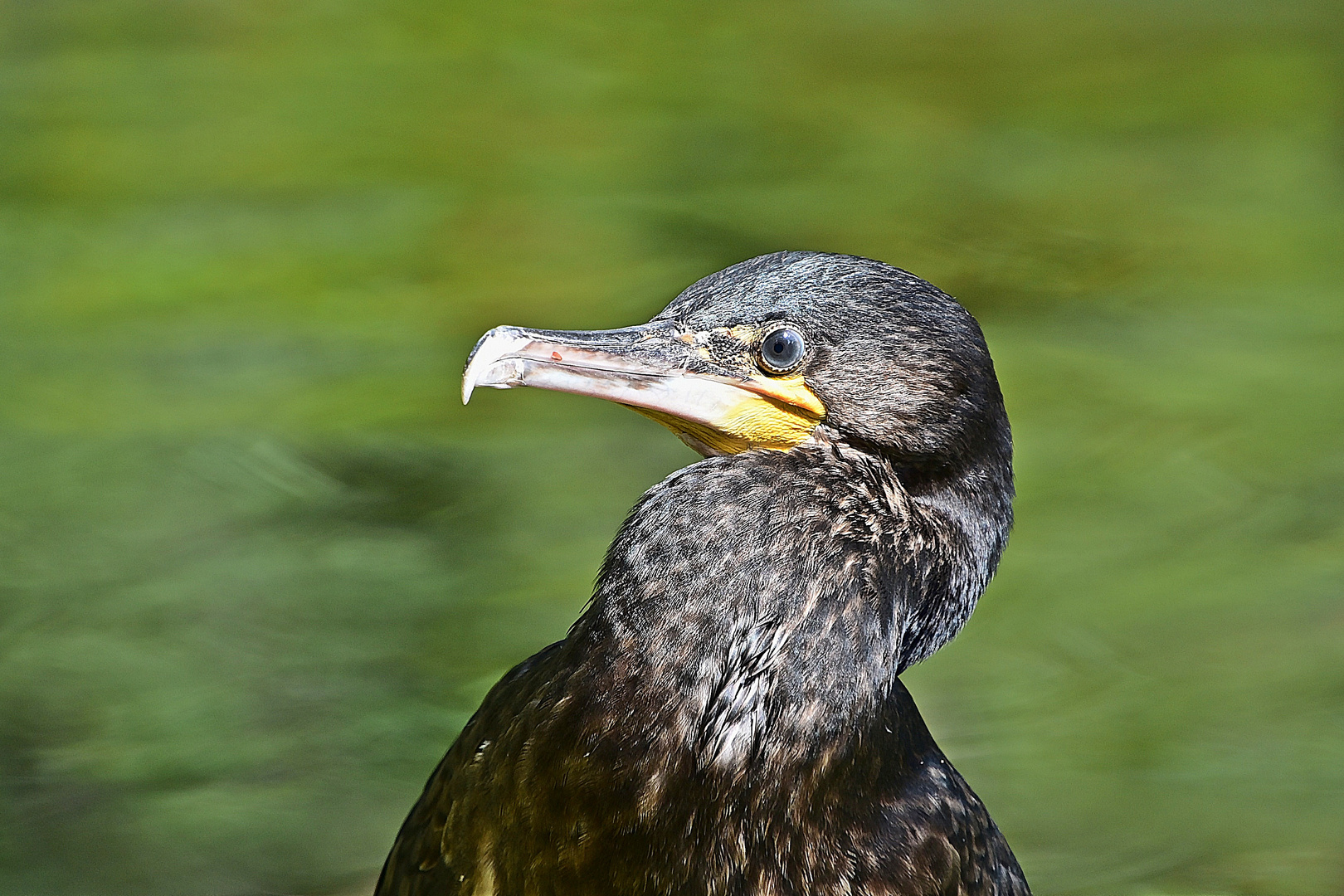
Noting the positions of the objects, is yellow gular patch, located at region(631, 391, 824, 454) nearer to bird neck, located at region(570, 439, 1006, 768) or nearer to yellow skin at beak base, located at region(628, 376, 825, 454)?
yellow skin at beak base, located at region(628, 376, 825, 454)

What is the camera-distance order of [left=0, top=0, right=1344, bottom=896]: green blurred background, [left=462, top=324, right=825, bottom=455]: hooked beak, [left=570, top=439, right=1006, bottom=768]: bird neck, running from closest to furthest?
[left=570, top=439, right=1006, bottom=768]: bird neck < [left=462, top=324, right=825, bottom=455]: hooked beak < [left=0, top=0, right=1344, bottom=896]: green blurred background

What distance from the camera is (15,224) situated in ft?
20.1

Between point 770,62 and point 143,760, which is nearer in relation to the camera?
point 143,760

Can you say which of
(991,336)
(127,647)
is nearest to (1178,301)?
(991,336)

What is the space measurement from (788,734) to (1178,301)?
4486 mm

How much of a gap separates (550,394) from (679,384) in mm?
3201

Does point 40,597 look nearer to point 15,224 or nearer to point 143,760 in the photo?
point 143,760

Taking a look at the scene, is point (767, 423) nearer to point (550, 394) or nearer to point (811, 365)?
point (811, 365)

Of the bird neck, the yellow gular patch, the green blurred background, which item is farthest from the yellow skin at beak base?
the green blurred background

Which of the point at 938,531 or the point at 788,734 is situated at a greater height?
the point at 938,531

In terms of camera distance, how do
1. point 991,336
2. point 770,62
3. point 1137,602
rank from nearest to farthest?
1. point 1137,602
2. point 991,336
3. point 770,62

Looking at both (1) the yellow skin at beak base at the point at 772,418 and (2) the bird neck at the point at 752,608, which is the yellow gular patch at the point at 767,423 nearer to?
(1) the yellow skin at beak base at the point at 772,418

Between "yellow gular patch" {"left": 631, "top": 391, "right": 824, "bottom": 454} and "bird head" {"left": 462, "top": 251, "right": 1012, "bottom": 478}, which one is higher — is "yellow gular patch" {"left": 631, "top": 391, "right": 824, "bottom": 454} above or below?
below

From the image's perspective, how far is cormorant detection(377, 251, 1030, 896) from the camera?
76.1 inches
